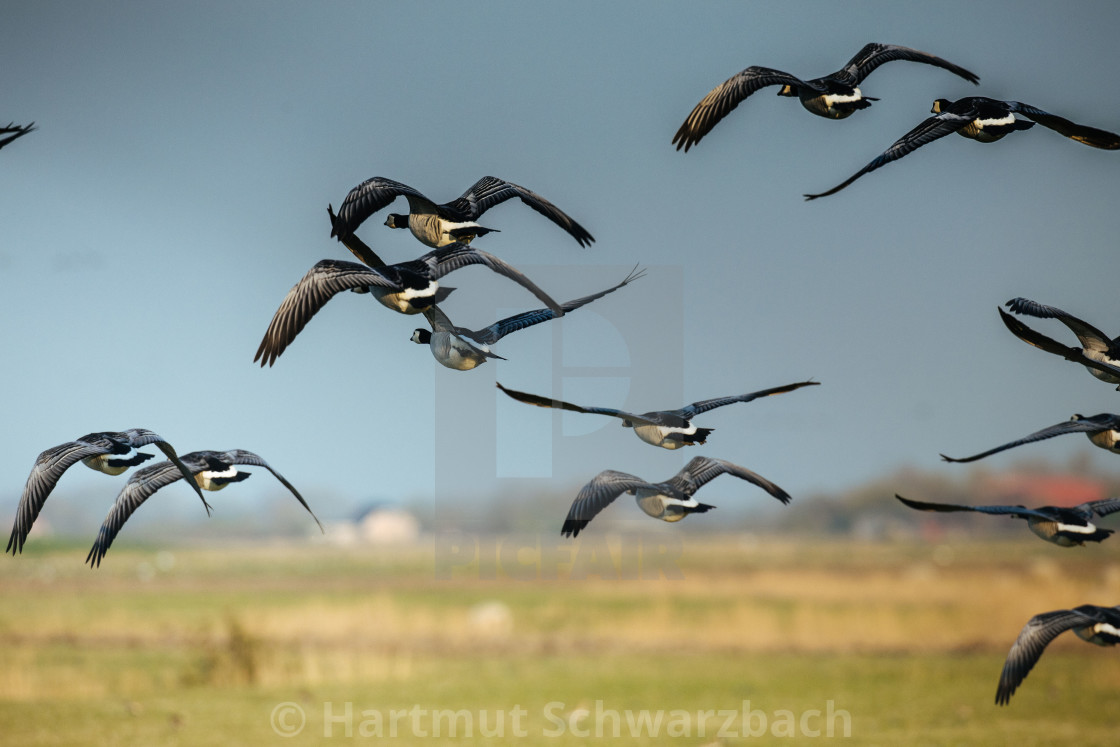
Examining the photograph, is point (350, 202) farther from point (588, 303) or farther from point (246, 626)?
point (246, 626)

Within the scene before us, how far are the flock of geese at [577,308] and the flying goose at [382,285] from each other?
0.04ft

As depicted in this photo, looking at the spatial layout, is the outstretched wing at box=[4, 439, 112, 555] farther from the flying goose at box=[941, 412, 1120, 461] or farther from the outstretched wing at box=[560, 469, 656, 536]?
the flying goose at box=[941, 412, 1120, 461]

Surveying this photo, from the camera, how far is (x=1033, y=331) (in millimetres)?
9031

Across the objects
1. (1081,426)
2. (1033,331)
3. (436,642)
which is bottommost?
(436,642)

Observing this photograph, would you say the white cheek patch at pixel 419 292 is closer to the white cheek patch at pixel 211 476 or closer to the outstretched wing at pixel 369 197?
the outstretched wing at pixel 369 197

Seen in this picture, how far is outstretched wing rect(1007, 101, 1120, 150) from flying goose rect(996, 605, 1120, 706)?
4776mm

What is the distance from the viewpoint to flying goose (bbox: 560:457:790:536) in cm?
921

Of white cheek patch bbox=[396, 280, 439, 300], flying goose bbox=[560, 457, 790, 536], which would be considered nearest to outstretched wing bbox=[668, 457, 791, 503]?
flying goose bbox=[560, 457, 790, 536]

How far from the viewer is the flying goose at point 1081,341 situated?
8961 mm

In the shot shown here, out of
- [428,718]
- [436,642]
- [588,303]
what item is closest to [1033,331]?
[588,303]

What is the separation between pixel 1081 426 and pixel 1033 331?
1.89 m

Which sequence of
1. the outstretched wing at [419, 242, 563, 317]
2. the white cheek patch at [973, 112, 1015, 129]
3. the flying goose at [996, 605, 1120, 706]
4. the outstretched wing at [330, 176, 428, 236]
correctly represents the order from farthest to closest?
the white cheek patch at [973, 112, 1015, 129], the flying goose at [996, 605, 1120, 706], the outstretched wing at [330, 176, 428, 236], the outstretched wing at [419, 242, 563, 317]

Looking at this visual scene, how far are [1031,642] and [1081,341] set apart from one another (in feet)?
10.9

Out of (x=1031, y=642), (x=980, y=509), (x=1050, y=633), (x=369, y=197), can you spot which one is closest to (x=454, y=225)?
(x=369, y=197)
